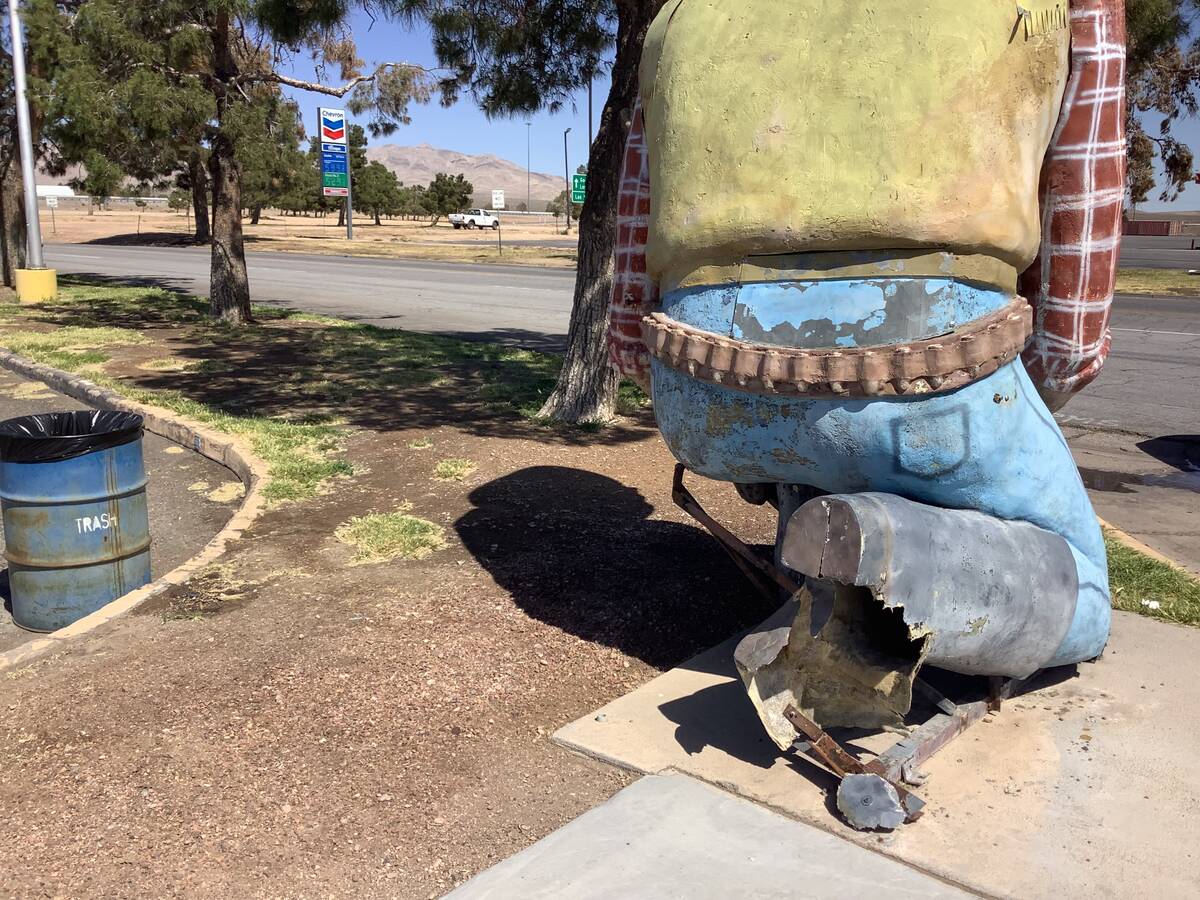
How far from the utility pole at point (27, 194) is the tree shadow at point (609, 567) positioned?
12.9 m

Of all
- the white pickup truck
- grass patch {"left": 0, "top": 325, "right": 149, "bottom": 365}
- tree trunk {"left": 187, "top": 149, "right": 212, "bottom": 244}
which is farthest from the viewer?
the white pickup truck

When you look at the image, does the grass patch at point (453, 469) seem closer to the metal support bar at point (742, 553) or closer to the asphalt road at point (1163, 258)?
the metal support bar at point (742, 553)

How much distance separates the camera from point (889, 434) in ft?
9.05

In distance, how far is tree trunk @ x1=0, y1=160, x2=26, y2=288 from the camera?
1894 cm

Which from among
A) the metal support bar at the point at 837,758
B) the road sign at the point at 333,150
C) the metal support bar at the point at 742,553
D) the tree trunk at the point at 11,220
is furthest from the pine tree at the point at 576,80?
the road sign at the point at 333,150

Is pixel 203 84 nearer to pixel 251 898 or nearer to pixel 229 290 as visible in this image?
pixel 229 290

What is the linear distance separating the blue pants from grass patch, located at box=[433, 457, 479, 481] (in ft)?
11.1

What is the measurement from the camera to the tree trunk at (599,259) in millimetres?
7395

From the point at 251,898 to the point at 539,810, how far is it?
79cm

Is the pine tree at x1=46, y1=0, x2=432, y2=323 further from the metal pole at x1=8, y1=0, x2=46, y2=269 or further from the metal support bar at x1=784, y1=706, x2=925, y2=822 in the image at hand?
the metal support bar at x1=784, y1=706, x2=925, y2=822

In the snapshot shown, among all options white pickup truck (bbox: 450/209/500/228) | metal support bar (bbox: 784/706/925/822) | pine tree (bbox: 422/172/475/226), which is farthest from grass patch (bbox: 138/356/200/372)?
pine tree (bbox: 422/172/475/226)

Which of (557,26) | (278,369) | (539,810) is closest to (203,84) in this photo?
(278,369)

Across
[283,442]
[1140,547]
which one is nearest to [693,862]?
[1140,547]

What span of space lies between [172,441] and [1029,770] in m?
6.70
